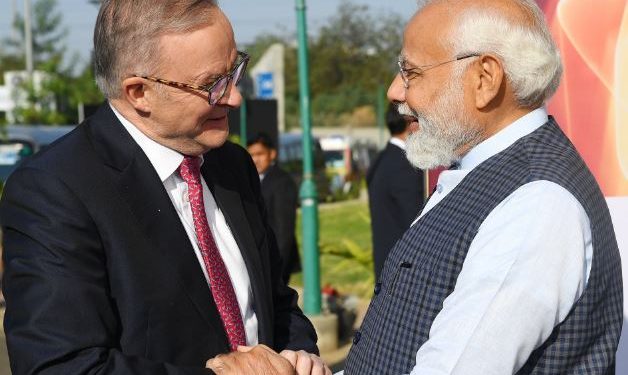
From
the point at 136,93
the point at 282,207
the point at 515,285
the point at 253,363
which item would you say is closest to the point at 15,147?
the point at 282,207

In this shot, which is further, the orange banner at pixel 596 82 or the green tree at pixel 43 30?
the green tree at pixel 43 30

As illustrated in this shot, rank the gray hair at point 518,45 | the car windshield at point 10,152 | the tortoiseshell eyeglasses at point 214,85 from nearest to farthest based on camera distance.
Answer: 1. the gray hair at point 518,45
2. the tortoiseshell eyeglasses at point 214,85
3. the car windshield at point 10,152

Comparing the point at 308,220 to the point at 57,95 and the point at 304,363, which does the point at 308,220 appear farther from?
the point at 57,95

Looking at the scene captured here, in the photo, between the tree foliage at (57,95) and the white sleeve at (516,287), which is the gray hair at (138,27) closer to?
the white sleeve at (516,287)

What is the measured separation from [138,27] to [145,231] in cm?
47

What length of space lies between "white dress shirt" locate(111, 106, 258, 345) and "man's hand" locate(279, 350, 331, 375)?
134 mm

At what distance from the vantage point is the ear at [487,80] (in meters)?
2.06

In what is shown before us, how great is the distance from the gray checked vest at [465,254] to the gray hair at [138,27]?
0.72 metres

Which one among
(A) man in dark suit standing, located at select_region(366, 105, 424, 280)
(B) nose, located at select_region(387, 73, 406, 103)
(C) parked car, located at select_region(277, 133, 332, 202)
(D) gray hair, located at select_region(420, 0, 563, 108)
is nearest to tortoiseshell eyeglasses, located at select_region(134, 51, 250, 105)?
(B) nose, located at select_region(387, 73, 406, 103)

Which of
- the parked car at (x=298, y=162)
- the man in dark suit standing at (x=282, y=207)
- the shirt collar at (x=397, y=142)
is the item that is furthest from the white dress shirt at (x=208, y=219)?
the parked car at (x=298, y=162)

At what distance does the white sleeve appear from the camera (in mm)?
1833

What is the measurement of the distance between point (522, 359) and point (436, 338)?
0.17 metres

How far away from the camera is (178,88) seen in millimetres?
2338

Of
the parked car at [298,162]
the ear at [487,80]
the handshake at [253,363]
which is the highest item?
the ear at [487,80]
